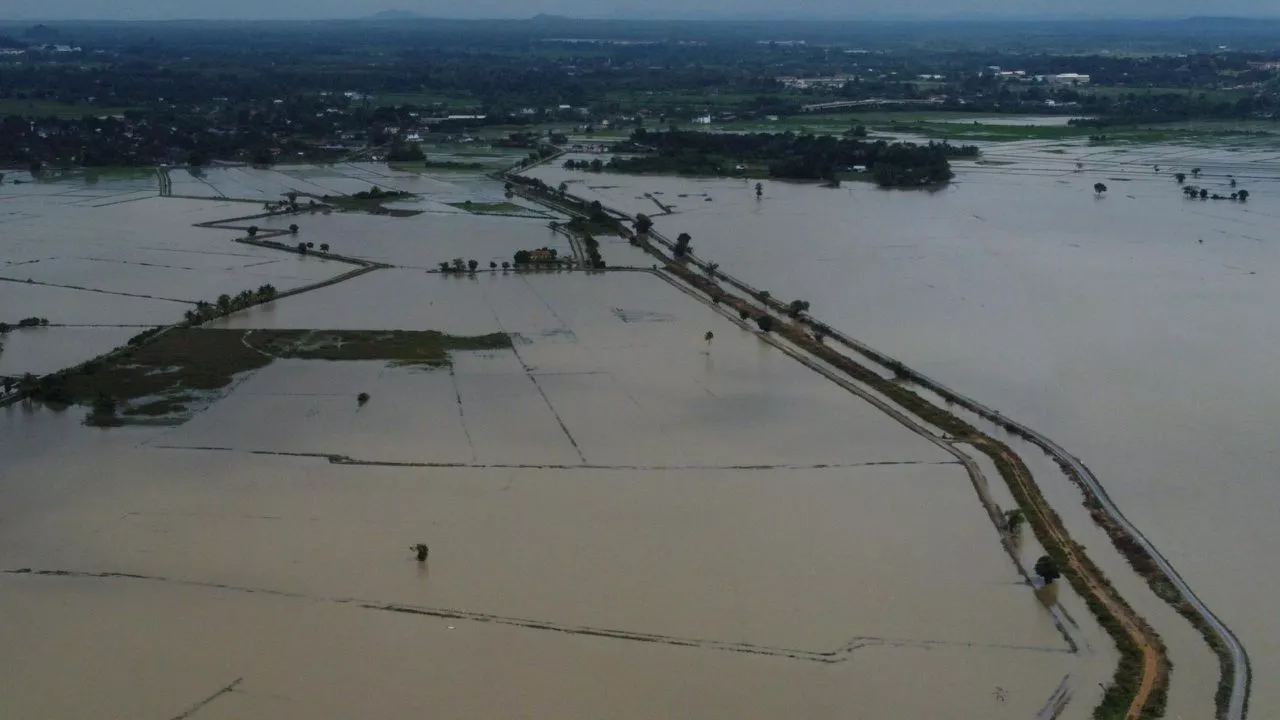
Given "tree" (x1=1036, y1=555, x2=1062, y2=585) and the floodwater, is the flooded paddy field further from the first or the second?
the floodwater

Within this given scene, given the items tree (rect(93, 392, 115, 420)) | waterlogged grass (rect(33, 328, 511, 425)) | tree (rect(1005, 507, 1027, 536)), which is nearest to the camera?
tree (rect(1005, 507, 1027, 536))

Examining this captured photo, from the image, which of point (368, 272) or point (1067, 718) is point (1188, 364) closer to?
point (1067, 718)

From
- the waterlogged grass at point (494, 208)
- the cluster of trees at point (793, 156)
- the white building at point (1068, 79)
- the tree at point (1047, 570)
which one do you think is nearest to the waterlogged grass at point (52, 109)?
the cluster of trees at point (793, 156)

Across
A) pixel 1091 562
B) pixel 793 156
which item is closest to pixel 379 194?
pixel 793 156

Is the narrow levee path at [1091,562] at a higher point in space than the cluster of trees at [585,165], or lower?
lower

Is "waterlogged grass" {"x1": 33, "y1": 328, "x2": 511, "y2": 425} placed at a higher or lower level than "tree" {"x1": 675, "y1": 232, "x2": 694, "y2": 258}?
lower

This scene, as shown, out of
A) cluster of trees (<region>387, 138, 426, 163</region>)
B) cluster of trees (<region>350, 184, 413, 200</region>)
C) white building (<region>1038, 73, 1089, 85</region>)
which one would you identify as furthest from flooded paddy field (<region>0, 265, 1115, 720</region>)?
white building (<region>1038, 73, 1089, 85</region>)

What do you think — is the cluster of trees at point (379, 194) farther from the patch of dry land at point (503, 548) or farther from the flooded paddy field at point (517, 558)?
the flooded paddy field at point (517, 558)
